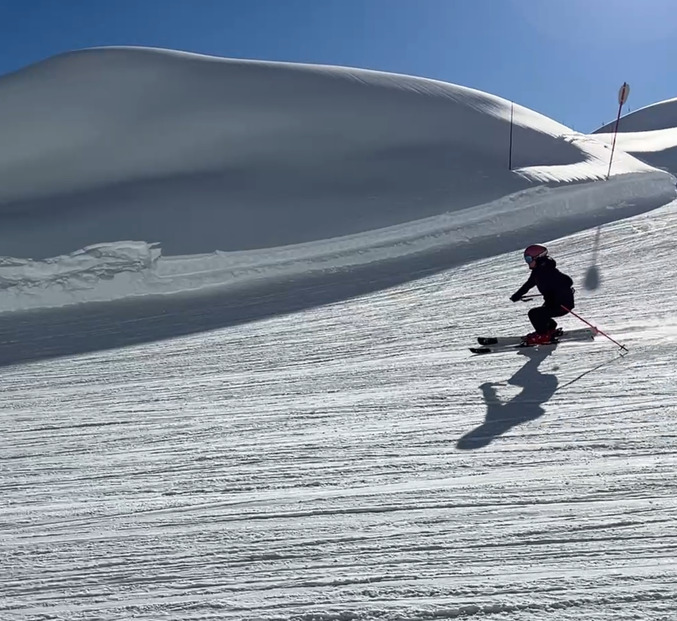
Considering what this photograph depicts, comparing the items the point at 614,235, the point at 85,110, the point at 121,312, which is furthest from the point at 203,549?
the point at 85,110

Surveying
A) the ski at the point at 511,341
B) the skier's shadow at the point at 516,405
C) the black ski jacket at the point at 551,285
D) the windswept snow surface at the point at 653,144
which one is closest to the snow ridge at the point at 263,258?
the black ski jacket at the point at 551,285

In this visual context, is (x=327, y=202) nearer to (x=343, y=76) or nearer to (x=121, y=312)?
(x=121, y=312)

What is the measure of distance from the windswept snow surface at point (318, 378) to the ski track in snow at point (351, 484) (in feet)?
0.07

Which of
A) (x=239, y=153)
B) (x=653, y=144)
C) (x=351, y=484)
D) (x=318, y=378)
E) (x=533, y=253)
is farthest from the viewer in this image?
(x=653, y=144)

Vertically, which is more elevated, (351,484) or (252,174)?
(252,174)

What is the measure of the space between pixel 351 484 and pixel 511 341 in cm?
344

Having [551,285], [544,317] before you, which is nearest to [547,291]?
[551,285]

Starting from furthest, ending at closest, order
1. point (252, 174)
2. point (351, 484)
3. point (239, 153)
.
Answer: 1. point (239, 153)
2. point (252, 174)
3. point (351, 484)

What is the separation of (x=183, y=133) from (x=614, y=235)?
10946 mm

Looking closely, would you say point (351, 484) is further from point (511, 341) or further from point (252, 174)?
point (252, 174)

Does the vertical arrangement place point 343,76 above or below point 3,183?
above

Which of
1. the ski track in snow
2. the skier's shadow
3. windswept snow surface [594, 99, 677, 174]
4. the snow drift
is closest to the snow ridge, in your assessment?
the snow drift

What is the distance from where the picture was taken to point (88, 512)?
14.1ft

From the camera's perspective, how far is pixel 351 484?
4.29m
